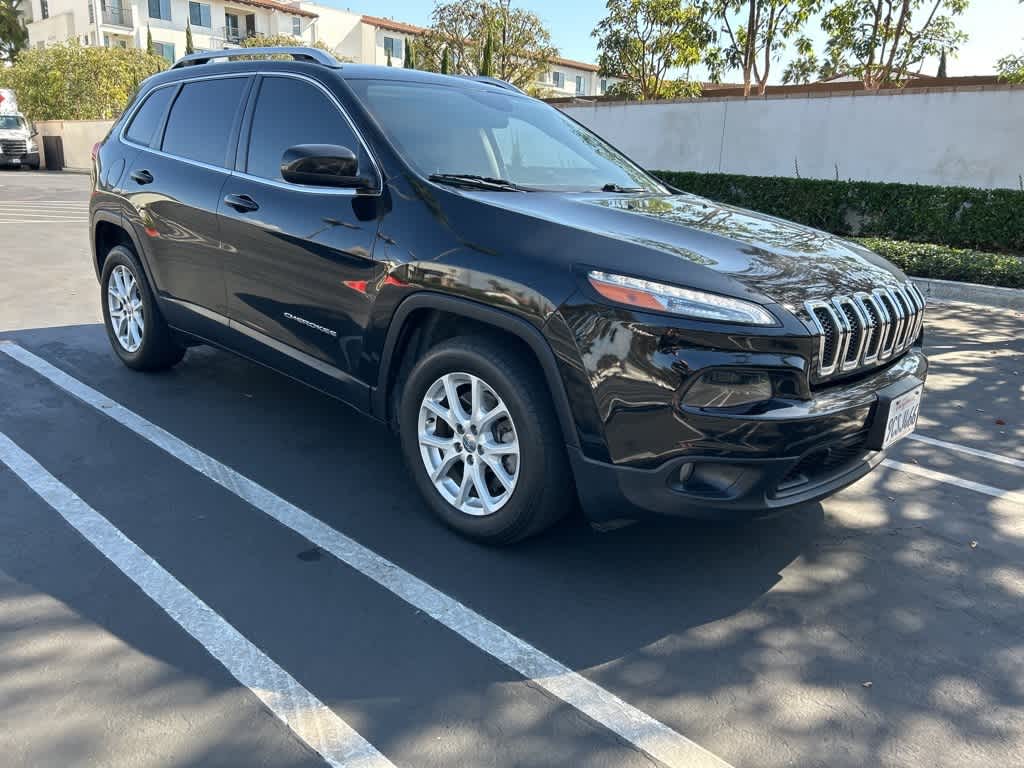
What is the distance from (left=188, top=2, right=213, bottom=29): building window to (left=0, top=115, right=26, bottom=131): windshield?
26.9 metres

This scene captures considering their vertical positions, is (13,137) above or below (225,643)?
above

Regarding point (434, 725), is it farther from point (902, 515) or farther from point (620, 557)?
point (902, 515)

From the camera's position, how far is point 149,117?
5027 millimetres

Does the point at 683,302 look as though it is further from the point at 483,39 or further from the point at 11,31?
the point at 11,31

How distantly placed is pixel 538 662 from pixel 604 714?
291 mm

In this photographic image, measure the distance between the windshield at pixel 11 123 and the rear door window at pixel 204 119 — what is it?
2971 centimetres

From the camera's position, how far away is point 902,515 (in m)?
3.71

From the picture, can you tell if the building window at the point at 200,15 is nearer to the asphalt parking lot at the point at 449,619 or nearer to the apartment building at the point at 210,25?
the apartment building at the point at 210,25

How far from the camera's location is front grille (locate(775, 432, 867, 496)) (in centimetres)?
282

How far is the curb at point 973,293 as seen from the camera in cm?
840

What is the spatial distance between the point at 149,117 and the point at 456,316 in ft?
9.66

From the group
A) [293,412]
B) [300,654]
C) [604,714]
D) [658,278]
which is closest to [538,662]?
[604,714]

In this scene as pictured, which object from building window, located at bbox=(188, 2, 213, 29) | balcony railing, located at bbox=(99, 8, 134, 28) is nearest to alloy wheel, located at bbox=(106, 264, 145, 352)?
balcony railing, located at bbox=(99, 8, 134, 28)

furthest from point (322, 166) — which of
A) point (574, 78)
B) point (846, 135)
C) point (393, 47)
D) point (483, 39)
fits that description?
point (574, 78)
